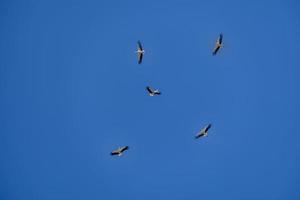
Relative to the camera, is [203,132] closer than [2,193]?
Yes

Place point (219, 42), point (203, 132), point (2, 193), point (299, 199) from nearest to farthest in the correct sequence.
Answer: point (219, 42), point (203, 132), point (299, 199), point (2, 193)

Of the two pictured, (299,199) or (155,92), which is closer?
(155,92)

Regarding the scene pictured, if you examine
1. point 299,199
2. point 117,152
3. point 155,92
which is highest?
point 155,92

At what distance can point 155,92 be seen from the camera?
106ft

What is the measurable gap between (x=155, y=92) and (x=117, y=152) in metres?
6.78

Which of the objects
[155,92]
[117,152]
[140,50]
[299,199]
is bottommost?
[299,199]

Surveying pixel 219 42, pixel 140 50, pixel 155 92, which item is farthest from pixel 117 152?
pixel 219 42

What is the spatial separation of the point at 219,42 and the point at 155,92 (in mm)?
7534

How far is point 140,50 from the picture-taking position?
32.8 metres

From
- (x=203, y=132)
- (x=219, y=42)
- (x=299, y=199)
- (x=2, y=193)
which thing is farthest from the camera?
(x=2, y=193)

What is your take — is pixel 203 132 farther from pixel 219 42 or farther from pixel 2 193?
pixel 2 193

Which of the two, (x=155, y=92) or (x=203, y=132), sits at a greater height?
(x=155, y=92)

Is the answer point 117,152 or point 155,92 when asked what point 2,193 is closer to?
point 117,152

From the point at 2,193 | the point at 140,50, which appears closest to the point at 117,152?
the point at 140,50
